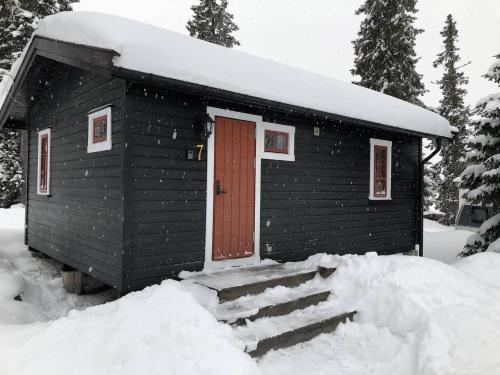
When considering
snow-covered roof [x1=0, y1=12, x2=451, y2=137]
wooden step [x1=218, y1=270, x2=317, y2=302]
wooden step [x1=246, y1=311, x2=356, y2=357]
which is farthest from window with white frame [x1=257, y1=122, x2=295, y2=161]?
wooden step [x1=246, y1=311, x2=356, y2=357]

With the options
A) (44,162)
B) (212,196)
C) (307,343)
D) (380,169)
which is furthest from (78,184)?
(380,169)

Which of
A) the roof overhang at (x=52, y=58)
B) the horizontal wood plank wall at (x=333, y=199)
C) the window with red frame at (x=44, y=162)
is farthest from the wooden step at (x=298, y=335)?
the window with red frame at (x=44, y=162)

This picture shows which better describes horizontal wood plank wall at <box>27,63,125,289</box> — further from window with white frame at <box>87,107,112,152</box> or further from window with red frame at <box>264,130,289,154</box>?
window with red frame at <box>264,130,289,154</box>

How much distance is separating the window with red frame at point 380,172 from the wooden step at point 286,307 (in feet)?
13.9

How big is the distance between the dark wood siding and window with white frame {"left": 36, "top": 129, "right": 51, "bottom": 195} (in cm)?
388

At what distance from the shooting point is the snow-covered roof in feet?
15.4

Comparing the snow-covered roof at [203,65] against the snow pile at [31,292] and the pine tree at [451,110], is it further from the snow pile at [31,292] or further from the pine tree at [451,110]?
the pine tree at [451,110]

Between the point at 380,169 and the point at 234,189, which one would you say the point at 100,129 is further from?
the point at 380,169

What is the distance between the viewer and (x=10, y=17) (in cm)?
1731

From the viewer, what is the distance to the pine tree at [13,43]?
55.9 feet

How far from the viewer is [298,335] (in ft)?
14.6

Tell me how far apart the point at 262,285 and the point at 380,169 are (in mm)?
5172

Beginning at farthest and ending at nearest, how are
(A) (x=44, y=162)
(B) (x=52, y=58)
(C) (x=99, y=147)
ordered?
(A) (x=44, y=162)
(B) (x=52, y=58)
(C) (x=99, y=147)

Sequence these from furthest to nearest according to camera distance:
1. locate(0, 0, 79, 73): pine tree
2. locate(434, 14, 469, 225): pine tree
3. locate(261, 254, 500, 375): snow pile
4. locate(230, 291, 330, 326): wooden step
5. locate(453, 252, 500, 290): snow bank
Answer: locate(434, 14, 469, 225): pine tree → locate(0, 0, 79, 73): pine tree → locate(453, 252, 500, 290): snow bank → locate(230, 291, 330, 326): wooden step → locate(261, 254, 500, 375): snow pile
